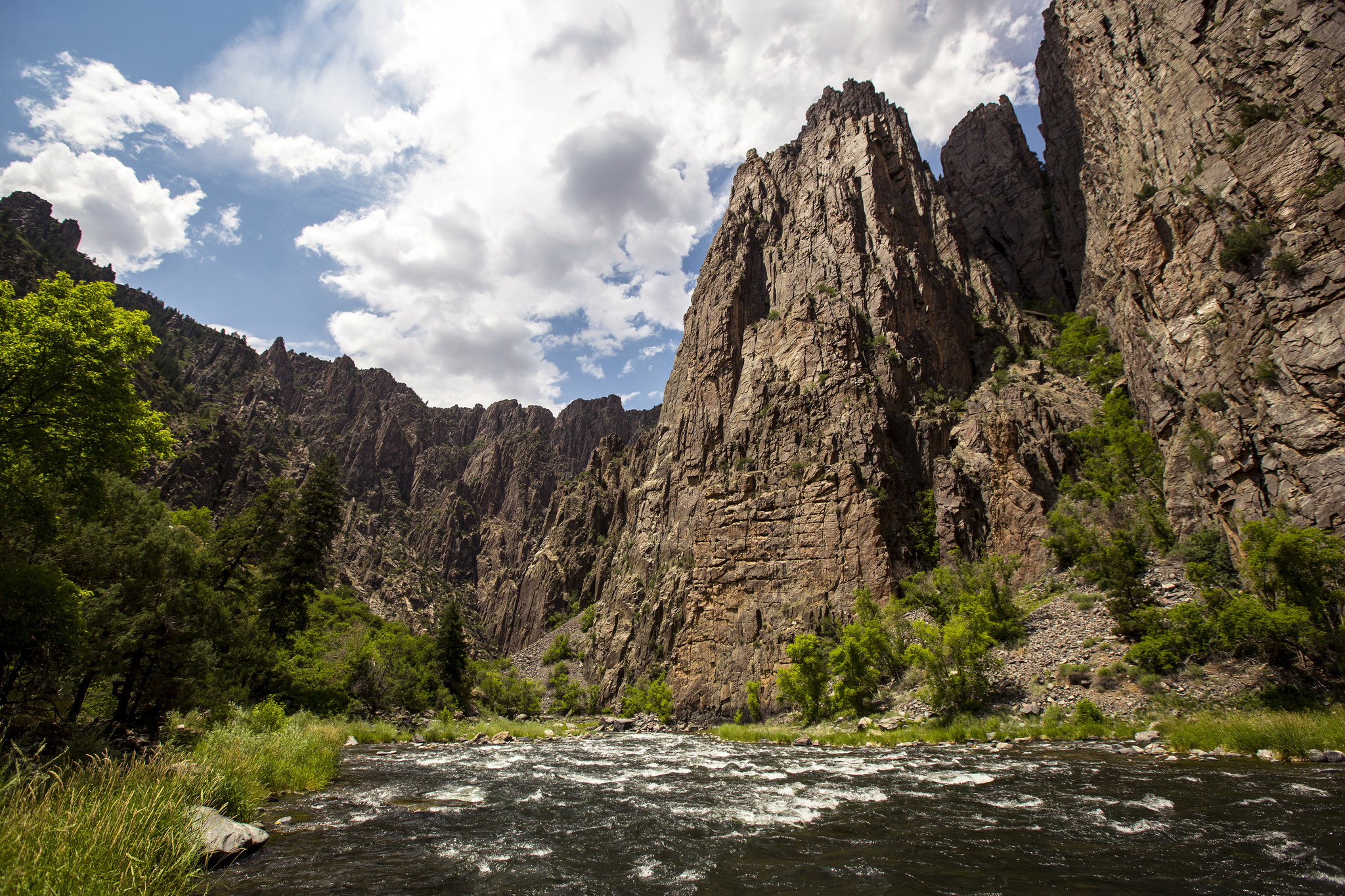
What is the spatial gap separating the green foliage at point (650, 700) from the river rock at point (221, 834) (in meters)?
51.9

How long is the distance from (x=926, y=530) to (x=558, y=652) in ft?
210

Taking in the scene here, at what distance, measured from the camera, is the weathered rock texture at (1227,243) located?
2492cm

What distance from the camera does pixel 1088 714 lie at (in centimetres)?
2372

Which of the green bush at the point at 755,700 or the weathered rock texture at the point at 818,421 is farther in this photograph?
the weathered rock texture at the point at 818,421

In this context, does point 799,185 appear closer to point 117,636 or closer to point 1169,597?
point 1169,597

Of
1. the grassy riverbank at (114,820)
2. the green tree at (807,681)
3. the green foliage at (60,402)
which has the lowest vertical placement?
the green tree at (807,681)

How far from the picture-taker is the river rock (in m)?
8.57

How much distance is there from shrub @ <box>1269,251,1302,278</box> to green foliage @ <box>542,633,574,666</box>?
92.8 m

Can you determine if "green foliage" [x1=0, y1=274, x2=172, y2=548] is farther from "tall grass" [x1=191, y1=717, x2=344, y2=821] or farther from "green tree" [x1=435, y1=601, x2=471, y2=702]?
"green tree" [x1=435, y1=601, x2=471, y2=702]

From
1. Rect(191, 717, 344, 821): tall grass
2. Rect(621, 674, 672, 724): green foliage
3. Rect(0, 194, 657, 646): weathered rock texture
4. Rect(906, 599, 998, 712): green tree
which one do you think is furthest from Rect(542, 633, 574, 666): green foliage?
Rect(191, 717, 344, 821): tall grass

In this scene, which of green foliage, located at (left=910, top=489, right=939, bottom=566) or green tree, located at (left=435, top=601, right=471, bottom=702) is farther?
green tree, located at (left=435, top=601, right=471, bottom=702)

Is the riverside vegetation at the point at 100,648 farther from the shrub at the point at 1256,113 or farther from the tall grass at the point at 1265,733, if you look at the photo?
the shrub at the point at 1256,113

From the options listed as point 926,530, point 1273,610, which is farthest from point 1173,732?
point 926,530

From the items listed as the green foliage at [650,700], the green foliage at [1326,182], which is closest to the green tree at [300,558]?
the green foliage at [650,700]
